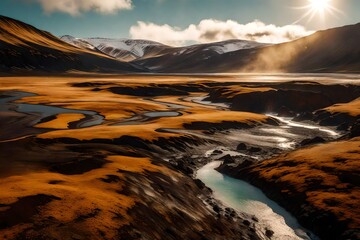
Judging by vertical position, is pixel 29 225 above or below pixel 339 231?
above

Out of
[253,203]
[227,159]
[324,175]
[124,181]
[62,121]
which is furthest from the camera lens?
[62,121]

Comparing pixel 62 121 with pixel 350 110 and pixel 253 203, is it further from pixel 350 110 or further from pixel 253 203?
pixel 350 110

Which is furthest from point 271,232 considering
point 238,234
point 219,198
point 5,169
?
point 5,169

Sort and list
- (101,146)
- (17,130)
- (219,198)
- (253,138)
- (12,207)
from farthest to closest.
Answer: (253,138)
(17,130)
(101,146)
(219,198)
(12,207)

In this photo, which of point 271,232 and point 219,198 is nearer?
point 271,232

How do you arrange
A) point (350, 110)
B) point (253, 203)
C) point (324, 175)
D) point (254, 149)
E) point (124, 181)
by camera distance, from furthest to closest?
point (350, 110) < point (254, 149) < point (324, 175) < point (253, 203) < point (124, 181)

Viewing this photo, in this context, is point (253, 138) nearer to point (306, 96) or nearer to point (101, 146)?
point (101, 146)

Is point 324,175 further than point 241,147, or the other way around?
point 241,147

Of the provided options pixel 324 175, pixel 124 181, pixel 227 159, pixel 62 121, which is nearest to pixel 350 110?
pixel 227 159
